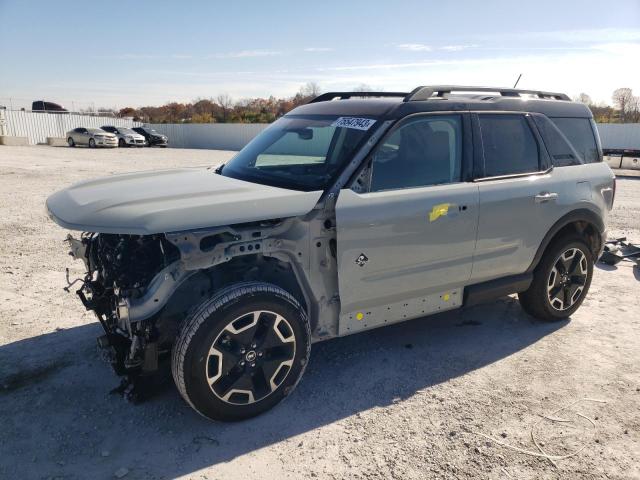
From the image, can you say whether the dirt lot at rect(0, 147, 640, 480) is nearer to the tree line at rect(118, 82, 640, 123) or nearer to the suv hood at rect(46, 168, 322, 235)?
the suv hood at rect(46, 168, 322, 235)

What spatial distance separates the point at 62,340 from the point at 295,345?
7.17ft

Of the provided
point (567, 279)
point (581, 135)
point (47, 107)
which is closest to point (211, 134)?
point (47, 107)

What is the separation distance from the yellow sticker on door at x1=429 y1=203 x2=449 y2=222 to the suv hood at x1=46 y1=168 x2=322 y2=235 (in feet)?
2.93

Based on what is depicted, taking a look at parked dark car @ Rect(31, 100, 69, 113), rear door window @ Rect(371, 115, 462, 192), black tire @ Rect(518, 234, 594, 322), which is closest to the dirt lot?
black tire @ Rect(518, 234, 594, 322)

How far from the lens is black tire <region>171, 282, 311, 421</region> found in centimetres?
283

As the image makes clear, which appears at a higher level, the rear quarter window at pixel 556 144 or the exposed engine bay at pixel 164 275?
the rear quarter window at pixel 556 144

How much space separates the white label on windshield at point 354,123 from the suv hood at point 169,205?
0.71 metres

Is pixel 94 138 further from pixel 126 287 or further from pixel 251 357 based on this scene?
pixel 251 357

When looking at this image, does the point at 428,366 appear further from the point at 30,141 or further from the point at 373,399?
the point at 30,141

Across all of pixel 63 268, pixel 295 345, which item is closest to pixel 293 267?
pixel 295 345

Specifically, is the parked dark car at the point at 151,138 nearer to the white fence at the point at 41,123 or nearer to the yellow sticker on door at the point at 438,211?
the white fence at the point at 41,123

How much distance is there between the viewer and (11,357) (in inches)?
148

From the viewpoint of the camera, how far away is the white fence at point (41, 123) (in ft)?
113

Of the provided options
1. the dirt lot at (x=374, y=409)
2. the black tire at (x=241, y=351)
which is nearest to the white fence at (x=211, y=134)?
the dirt lot at (x=374, y=409)
